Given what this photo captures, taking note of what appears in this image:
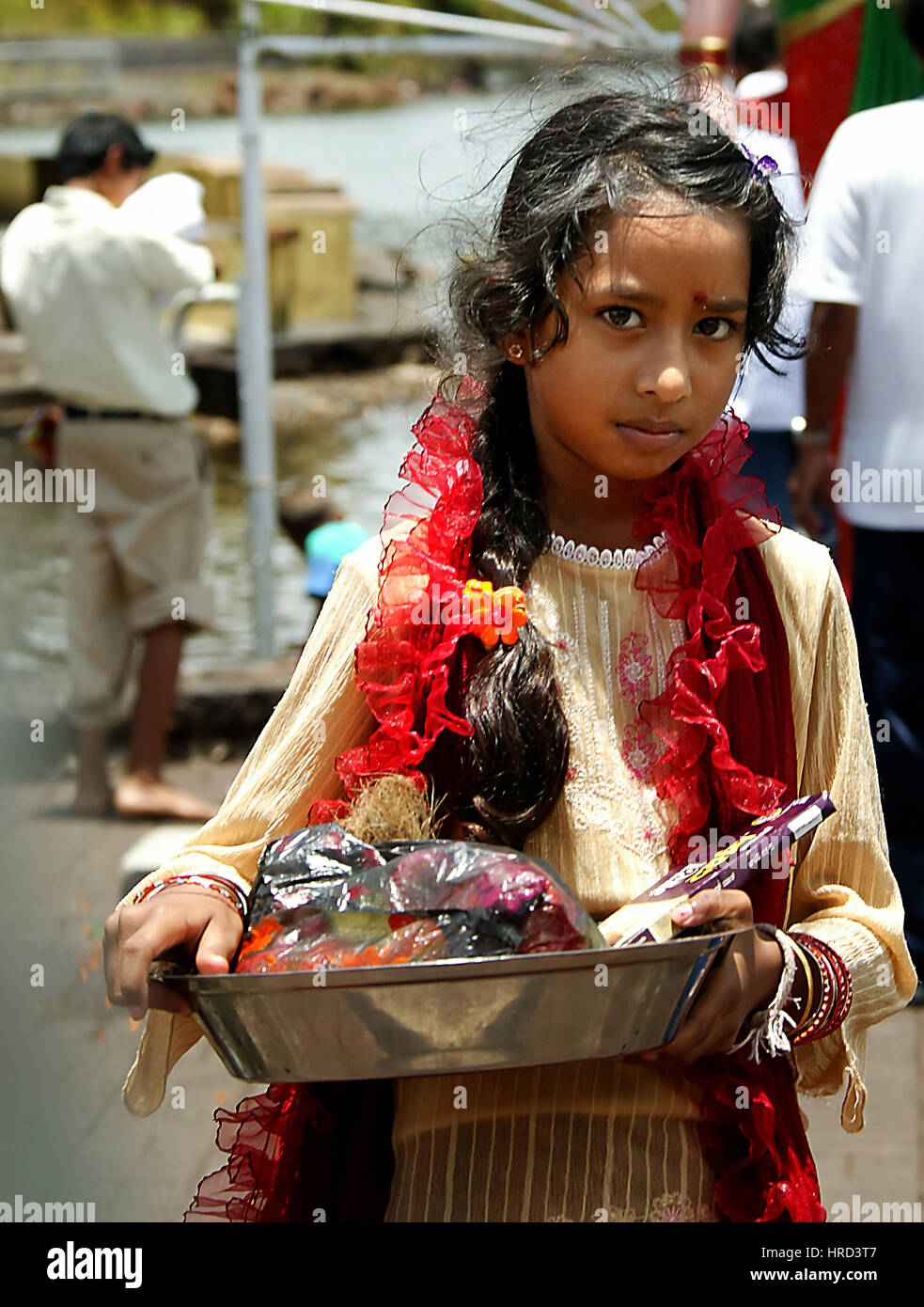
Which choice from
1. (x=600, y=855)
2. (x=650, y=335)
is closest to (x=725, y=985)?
(x=600, y=855)

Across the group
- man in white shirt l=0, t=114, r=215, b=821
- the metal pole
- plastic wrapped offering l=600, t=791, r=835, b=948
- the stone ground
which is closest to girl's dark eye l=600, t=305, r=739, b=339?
plastic wrapped offering l=600, t=791, r=835, b=948

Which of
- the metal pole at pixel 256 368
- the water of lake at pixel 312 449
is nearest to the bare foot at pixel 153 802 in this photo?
the water of lake at pixel 312 449

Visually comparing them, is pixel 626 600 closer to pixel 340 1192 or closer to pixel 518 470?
pixel 518 470

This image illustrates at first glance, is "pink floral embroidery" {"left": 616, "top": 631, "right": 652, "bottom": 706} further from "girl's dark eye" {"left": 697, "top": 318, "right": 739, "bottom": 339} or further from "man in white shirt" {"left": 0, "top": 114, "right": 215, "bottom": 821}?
"man in white shirt" {"left": 0, "top": 114, "right": 215, "bottom": 821}

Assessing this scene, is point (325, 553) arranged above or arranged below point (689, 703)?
below

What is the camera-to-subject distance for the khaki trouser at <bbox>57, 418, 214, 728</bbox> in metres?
5.26

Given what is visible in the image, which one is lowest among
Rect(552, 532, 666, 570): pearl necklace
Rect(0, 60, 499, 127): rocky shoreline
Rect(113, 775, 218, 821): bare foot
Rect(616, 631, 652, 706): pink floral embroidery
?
Rect(113, 775, 218, 821): bare foot

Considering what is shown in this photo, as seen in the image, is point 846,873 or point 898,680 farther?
point 898,680

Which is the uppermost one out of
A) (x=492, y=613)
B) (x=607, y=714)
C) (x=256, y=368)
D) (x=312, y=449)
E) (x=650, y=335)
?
(x=650, y=335)

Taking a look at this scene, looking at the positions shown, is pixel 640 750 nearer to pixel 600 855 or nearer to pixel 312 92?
pixel 600 855

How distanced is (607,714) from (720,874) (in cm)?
26

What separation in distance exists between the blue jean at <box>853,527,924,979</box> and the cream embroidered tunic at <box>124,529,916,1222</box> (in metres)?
2.08

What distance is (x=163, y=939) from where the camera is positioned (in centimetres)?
136

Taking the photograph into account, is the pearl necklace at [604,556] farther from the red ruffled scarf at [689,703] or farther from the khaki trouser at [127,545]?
the khaki trouser at [127,545]
